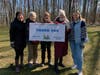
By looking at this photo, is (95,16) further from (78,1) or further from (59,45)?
(59,45)

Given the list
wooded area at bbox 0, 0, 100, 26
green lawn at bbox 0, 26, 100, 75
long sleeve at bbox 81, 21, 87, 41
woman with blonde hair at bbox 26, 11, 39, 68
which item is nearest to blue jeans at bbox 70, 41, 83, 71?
long sleeve at bbox 81, 21, 87, 41

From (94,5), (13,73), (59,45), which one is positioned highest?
(94,5)

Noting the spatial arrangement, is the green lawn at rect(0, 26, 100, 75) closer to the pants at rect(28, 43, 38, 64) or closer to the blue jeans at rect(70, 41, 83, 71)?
the pants at rect(28, 43, 38, 64)

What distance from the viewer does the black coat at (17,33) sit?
814cm

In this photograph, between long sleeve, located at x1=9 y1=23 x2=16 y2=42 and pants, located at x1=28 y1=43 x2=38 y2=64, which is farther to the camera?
pants, located at x1=28 y1=43 x2=38 y2=64

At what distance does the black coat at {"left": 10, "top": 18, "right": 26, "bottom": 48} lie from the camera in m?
8.14

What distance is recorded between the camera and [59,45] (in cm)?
834

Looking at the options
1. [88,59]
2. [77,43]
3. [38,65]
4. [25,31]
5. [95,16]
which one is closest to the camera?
[77,43]

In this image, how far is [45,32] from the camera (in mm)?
8500

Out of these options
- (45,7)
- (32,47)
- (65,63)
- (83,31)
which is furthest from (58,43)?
(45,7)

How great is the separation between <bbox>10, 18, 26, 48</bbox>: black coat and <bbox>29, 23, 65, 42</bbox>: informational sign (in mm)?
256

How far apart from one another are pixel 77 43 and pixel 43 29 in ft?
4.20

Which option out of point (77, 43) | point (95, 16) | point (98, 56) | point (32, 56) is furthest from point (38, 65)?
point (95, 16)

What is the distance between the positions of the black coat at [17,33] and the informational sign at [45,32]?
256 millimetres
